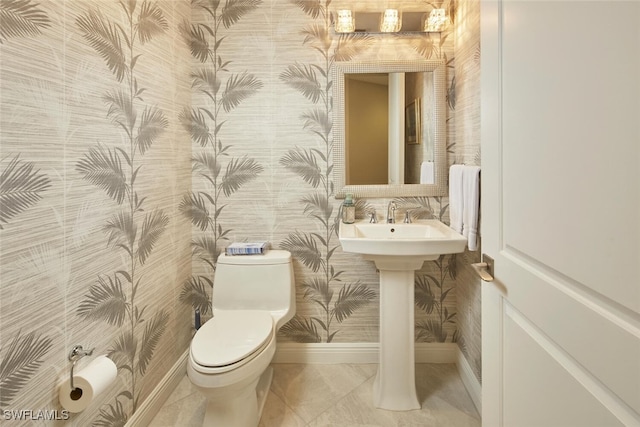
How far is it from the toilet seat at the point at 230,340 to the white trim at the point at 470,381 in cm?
106

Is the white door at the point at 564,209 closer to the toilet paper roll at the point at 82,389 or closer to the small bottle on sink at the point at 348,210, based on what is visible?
the small bottle on sink at the point at 348,210

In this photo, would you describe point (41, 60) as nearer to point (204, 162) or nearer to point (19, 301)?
point (19, 301)

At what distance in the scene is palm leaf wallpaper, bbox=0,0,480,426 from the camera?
102cm

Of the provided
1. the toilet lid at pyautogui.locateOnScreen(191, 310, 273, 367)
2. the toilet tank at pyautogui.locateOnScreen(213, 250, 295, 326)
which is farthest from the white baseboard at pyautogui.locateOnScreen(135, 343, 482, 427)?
the toilet lid at pyautogui.locateOnScreen(191, 310, 273, 367)

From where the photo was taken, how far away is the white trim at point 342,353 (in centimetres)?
219

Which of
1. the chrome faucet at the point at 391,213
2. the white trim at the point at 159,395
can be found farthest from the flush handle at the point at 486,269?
the white trim at the point at 159,395

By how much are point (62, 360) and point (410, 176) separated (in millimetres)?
1851

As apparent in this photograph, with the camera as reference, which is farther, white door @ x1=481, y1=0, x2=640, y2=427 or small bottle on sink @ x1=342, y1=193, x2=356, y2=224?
small bottle on sink @ x1=342, y1=193, x2=356, y2=224

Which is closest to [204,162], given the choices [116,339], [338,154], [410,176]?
[338,154]

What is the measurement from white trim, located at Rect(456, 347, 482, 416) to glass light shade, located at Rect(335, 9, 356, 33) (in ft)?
6.59

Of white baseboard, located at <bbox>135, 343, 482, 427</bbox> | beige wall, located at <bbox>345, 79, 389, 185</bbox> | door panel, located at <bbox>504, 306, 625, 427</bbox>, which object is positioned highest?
beige wall, located at <bbox>345, 79, 389, 185</bbox>

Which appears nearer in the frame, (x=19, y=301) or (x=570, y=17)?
(x=570, y=17)

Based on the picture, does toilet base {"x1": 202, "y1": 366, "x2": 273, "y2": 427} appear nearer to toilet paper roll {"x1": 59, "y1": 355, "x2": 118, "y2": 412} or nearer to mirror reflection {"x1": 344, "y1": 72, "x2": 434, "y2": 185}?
toilet paper roll {"x1": 59, "y1": 355, "x2": 118, "y2": 412}

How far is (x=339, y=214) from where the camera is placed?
7.08 ft
